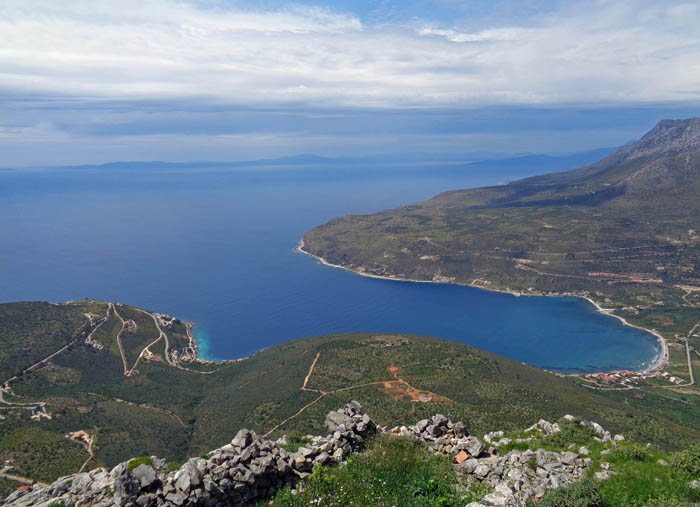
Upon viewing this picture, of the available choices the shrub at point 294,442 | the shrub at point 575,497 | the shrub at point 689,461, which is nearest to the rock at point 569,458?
the shrub at point 689,461

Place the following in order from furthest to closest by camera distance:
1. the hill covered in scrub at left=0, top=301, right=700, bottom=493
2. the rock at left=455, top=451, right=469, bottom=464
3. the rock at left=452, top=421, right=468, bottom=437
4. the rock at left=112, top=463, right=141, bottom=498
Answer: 1. the hill covered in scrub at left=0, top=301, right=700, bottom=493
2. the rock at left=452, top=421, right=468, bottom=437
3. the rock at left=455, top=451, right=469, bottom=464
4. the rock at left=112, top=463, right=141, bottom=498

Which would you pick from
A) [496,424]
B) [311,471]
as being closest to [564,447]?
[311,471]

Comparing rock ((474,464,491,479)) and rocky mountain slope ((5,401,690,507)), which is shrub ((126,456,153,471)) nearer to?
rocky mountain slope ((5,401,690,507))

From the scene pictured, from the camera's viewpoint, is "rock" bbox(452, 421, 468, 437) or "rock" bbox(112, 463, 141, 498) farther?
"rock" bbox(452, 421, 468, 437)

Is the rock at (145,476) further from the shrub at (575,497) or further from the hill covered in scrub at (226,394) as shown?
the hill covered in scrub at (226,394)

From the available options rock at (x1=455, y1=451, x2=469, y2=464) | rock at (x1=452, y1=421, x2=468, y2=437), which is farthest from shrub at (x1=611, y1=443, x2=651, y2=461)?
rock at (x1=452, y1=421, x2=468, y2=437)

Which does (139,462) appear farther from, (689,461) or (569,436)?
(569,436)

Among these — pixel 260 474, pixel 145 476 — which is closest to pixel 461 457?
pixel 260 474
